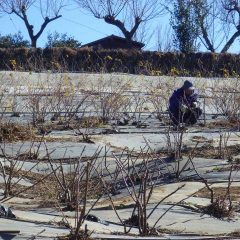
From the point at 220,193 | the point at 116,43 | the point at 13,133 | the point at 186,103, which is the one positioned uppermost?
the point at 116,43

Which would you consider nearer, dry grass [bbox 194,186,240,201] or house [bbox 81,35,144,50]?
dry grass [bbox 194,186,240,201]

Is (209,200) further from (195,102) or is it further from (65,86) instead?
(65,86)

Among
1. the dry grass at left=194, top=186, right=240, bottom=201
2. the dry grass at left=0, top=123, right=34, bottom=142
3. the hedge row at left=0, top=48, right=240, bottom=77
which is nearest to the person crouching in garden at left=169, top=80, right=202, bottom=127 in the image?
the dry grass at left=0, top=123, right=34, bottom=142

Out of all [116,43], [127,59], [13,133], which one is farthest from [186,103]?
[116,43]

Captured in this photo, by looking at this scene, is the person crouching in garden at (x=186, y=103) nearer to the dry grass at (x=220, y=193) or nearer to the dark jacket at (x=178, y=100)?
the dark jacket at (x=178, y=100)

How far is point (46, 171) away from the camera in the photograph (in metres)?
8.86

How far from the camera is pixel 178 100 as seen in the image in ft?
47.2

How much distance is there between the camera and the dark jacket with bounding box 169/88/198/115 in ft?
47.0

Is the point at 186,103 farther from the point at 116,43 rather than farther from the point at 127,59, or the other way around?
the point at 116,43

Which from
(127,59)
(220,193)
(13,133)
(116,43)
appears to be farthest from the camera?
(116,43)

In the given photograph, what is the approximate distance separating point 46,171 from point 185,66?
92.3 feet

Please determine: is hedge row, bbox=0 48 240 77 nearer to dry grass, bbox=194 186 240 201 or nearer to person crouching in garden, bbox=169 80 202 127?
person crouching in garden, bbox=169 80 202 127

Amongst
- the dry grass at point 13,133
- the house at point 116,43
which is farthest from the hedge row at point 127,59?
the dry grass at point 13,133

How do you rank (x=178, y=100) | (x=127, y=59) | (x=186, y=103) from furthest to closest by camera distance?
(x=127, y=59), (x=186, y=103), (x=178, y=100)
